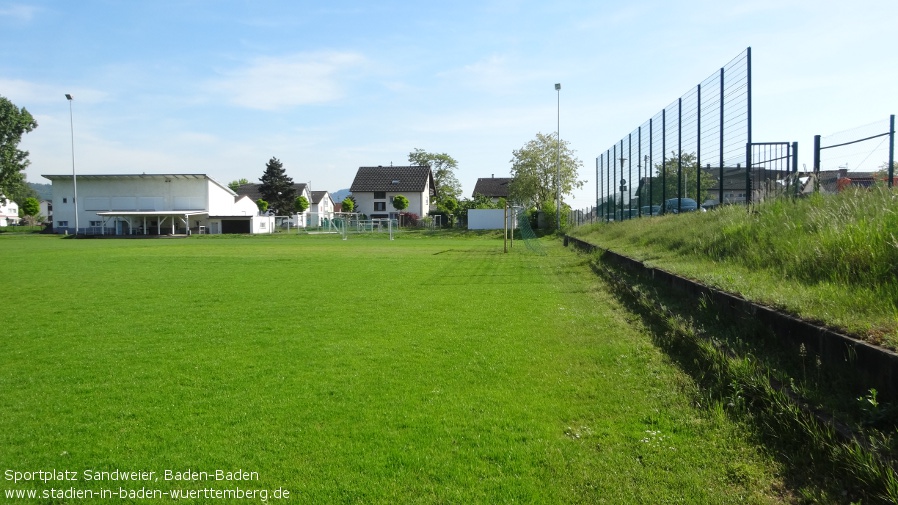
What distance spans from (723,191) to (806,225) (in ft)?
20.9

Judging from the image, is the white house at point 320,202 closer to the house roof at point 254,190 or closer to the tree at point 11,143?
the house roof at point 254,190

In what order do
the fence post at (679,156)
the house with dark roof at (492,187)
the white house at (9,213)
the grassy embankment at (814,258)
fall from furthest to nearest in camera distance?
the white house at (9,213)
the house with dark roof at (492,187)
the fence post at (679,156)
the grassy embankment at (814,258)

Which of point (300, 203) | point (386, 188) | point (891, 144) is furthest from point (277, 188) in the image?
point (891, 144)

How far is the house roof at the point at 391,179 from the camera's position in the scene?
243 feet

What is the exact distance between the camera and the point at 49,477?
3.29 m

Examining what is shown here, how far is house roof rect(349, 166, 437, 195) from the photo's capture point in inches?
2911

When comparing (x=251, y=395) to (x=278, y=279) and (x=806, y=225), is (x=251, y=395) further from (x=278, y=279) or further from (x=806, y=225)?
(x=278, y=279)

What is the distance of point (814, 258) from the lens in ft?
19.2

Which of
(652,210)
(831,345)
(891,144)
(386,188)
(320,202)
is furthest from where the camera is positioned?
(320,202)

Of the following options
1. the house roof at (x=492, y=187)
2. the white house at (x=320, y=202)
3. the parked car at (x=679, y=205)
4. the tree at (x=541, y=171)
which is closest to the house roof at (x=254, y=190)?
the white house at (x=320, y=202)

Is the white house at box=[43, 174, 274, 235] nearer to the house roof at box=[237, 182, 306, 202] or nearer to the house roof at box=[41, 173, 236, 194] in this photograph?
the house roof at box=[41, 173, 236, 194]

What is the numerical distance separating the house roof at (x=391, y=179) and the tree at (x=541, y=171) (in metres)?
23.4

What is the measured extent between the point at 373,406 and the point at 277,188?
2948 inches

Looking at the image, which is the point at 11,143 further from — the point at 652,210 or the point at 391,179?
the point at 652,210
